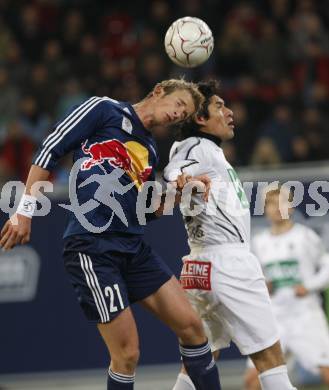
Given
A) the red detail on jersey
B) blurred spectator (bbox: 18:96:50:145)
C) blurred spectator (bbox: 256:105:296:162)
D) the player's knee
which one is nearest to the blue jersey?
the red detail on jersey

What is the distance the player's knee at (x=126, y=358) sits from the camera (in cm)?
605

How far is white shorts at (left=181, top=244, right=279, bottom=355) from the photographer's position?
6.43 m

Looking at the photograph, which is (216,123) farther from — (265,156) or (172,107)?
(265,156)

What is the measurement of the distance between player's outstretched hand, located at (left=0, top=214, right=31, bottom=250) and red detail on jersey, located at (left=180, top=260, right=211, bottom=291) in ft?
4.18

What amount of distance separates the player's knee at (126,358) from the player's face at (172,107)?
139cm

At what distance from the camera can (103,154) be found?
20.4ft

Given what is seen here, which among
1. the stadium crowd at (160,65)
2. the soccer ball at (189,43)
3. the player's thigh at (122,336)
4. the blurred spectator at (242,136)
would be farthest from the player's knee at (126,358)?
the blurred spectator at (242,136)

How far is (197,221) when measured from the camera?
668 cm

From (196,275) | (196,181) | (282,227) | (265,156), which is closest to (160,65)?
(265,156)

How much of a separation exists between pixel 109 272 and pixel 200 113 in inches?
52.7

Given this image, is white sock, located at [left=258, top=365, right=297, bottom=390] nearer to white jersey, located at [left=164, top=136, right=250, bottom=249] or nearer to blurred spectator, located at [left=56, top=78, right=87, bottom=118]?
white jersey, located at [left=164, top=136, right=250, bottom=249]

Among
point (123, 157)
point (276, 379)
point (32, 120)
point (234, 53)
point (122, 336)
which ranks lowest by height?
point (276, 379)

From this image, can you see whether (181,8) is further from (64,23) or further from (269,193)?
(269,193)

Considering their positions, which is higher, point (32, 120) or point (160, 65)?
point (160, 65)
